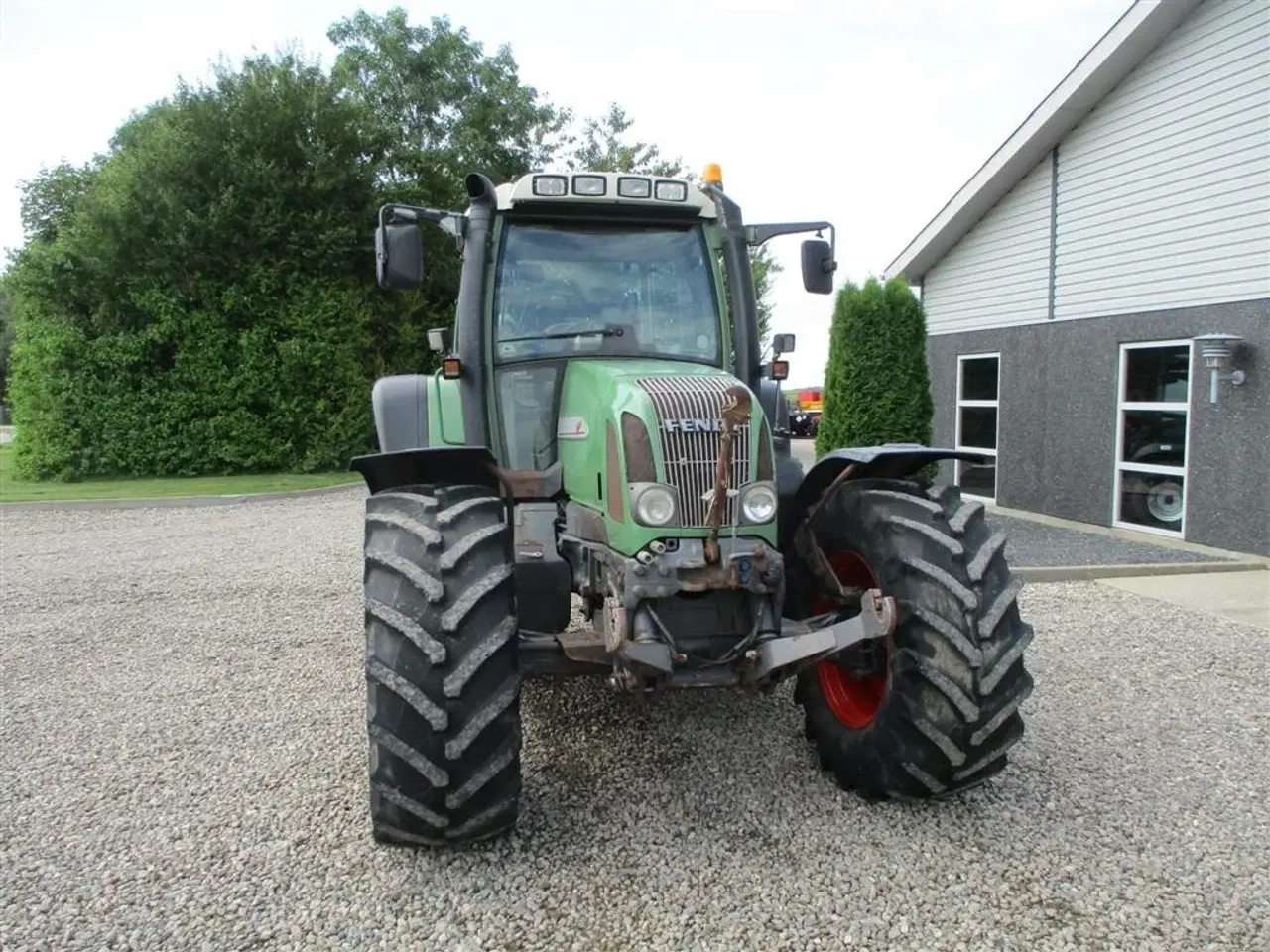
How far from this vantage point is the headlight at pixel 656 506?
3.19m

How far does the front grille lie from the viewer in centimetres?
321

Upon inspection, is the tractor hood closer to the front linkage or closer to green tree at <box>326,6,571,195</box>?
the front linkage

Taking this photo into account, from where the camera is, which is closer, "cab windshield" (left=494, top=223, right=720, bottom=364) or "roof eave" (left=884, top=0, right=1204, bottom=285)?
"cab windshield" (left=494, top=223, right=720, bottom=364)

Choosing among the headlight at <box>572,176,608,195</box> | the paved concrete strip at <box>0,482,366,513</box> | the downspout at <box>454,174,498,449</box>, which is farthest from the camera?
the paved concrete strip at <box>0,482,366,513</box>

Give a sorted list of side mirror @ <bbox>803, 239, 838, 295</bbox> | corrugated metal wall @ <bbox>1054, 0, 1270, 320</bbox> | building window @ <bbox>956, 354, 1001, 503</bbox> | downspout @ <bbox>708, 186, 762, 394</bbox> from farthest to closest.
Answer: building window @ <bbox>956, 354, 1001, 503</bbox> < corrugated metal wall @ <bbox>1054, 0, 1270, 320</bbox> < side mirror @ <bbox>803, 239, 838, 295</bbox> < downspout @ <bbox>708, 186, 762, 394</bbox>

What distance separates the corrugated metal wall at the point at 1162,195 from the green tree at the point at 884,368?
5.42ft

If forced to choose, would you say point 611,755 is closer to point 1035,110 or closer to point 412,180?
point 1035,110

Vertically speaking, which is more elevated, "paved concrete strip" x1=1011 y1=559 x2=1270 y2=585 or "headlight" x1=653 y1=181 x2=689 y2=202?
"headlight" x1=653 y1=181 x2=689 y2=202

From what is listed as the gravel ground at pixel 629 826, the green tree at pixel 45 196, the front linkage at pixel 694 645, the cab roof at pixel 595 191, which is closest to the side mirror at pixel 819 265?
the cab roof at pixel 595 191

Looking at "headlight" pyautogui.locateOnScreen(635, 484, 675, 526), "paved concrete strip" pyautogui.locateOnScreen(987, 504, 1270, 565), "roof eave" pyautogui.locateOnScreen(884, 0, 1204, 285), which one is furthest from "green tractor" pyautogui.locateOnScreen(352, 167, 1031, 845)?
"roof eave" pyautogui.locateOnScreen(884, 0, 1204, 285)

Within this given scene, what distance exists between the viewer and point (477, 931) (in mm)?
2715

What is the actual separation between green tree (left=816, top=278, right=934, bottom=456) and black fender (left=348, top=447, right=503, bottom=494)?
24.1 feet

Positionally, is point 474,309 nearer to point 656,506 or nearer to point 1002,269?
point 656,506

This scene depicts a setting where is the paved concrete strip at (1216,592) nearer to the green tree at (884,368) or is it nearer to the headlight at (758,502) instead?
the green tree at (884,368)
